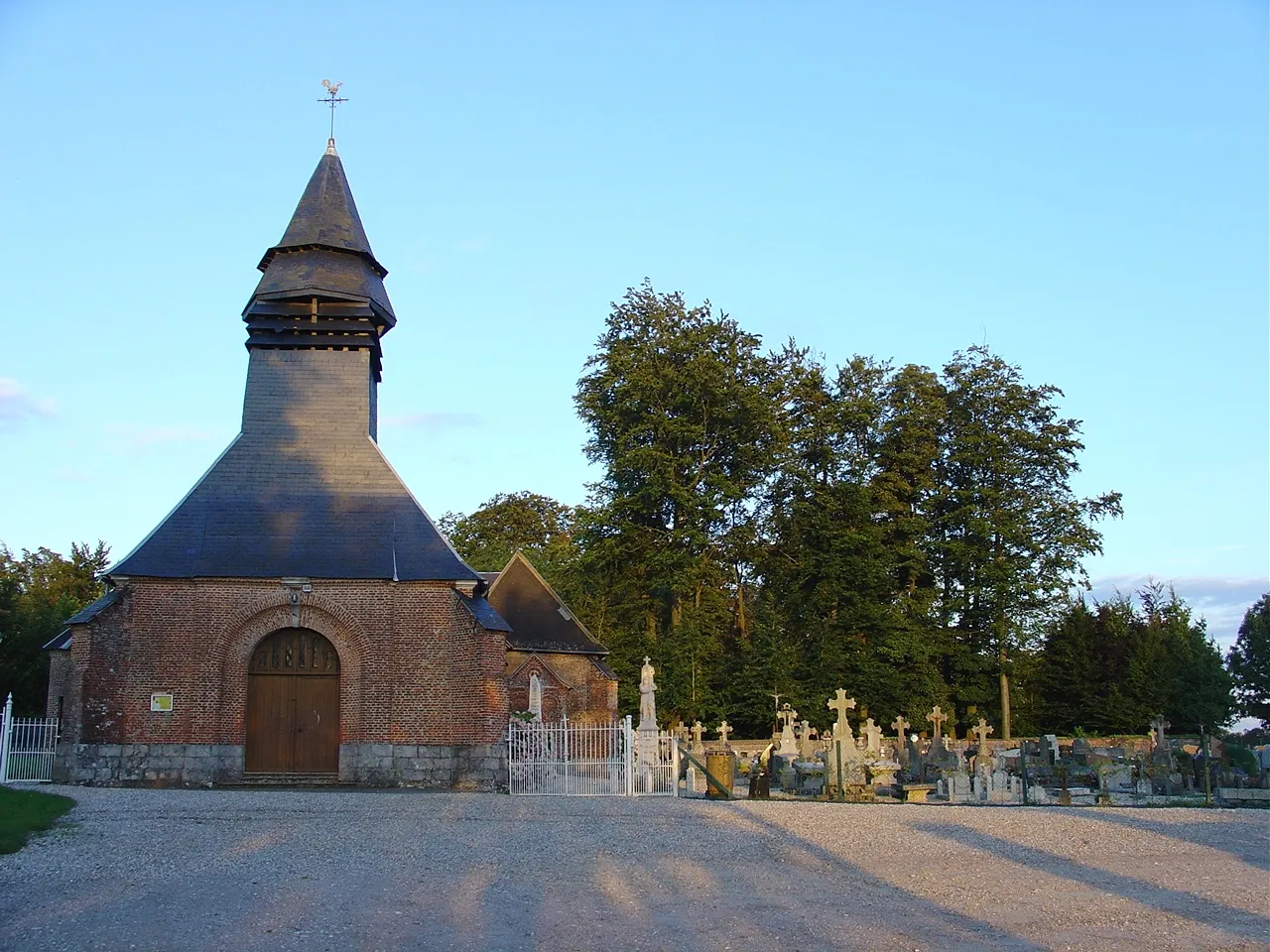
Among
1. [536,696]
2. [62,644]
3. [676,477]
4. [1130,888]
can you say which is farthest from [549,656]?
[1130,888]

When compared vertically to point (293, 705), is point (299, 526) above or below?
above

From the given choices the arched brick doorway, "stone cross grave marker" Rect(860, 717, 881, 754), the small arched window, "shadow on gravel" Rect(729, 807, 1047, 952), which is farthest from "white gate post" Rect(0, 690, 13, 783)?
"stone cross grave marker" Rect(860, 717, 881, 754)

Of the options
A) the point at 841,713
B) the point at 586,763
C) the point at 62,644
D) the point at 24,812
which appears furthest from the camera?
the point at 62,644

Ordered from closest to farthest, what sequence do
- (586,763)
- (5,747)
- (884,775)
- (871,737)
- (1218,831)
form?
(1218,831)
(586,763)
(5,747)
(884,775)
(871,737)

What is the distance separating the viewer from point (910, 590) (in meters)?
37.9

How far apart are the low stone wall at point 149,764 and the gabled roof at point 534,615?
37.6ft

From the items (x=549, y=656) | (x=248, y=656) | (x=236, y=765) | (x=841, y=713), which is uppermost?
(x=248, y=656)

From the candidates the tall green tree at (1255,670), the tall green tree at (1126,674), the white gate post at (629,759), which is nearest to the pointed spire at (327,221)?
the white gate post at (629,759)

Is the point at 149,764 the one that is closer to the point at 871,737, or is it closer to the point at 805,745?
the point at 805,745

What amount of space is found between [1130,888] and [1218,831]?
5.03 metres

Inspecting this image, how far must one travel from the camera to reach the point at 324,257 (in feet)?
80.4

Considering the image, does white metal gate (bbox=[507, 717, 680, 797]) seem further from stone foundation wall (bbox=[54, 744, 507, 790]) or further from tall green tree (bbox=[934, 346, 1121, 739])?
tall green tree (bbox=[934, 346, 1121, 739])

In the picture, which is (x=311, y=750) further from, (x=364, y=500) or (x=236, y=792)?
(x=364, y=500)

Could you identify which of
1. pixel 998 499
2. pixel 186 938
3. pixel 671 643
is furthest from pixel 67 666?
pixel 998 499
